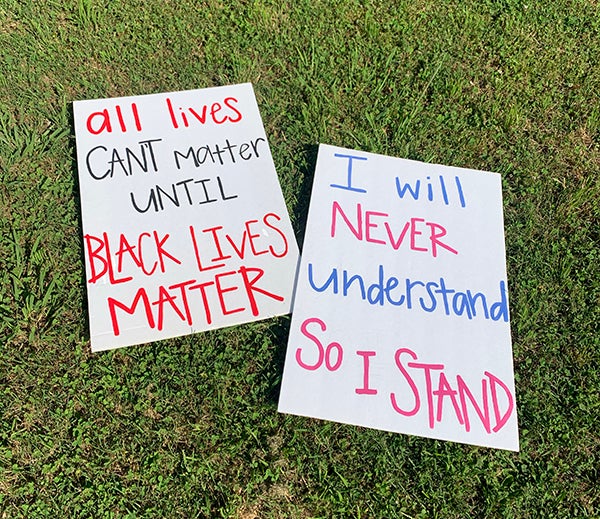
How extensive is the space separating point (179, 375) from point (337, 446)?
0.54m

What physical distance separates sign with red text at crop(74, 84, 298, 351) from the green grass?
6 centimetres

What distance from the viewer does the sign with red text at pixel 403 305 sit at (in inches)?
66.6

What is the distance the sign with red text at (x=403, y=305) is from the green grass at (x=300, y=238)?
2.5 inches

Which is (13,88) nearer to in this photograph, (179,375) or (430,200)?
(179,375)

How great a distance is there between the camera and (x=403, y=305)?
5.99 feet

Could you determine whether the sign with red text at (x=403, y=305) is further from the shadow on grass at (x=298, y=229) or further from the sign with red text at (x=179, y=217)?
the sign with red text at (x=179, y=217)

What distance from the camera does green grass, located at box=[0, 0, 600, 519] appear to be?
1.62 metres

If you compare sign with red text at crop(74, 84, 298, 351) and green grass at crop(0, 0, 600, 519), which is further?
sign with red text at crop(74, 84, 298, 351)

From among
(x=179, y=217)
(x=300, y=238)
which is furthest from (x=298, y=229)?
(x=179, y=217)

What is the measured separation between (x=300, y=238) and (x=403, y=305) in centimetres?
43

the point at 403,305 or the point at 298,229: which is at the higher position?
the point at 298,229

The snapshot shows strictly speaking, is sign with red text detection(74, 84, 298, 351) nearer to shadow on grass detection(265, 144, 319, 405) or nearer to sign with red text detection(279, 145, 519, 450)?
shadow on grass detection(265, 144, 319, 405)

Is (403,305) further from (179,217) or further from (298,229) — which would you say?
(179,217)

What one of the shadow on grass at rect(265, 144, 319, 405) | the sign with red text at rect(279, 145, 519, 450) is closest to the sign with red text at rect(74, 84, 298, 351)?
the shadow on grass at rect(265, 144, 319, 405)
